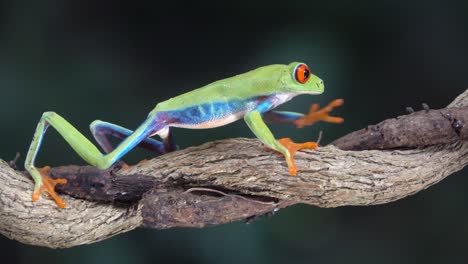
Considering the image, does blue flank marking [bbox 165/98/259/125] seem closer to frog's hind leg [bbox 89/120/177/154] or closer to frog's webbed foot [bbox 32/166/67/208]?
frog's hind leg [bbox 89/120/177/154]

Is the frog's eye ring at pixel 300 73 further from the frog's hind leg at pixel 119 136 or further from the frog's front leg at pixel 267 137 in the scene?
the frog's hind leg at pixel 119 136

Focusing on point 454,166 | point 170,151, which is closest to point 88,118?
point 170,151

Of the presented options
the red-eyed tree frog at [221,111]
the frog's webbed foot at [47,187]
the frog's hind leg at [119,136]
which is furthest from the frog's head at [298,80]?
the frog's webbed foot at [47,187]

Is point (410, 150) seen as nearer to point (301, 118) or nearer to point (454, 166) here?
point (454, 166)

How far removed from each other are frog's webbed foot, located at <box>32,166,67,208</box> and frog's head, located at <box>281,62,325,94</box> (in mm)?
563

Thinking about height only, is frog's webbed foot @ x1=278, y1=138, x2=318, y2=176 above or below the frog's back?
below

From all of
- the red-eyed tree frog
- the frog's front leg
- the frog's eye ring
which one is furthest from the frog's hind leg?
the frog's eye ring

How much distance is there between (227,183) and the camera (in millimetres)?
1588

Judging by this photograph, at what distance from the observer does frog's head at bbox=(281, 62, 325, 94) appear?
1.54 m

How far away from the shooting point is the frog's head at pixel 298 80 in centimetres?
154

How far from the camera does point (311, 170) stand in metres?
1.56

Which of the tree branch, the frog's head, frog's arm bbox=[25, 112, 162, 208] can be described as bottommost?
the tree branch

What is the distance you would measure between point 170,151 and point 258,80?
323mm

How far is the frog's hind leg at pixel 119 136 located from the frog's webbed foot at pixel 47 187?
5.6 inches
